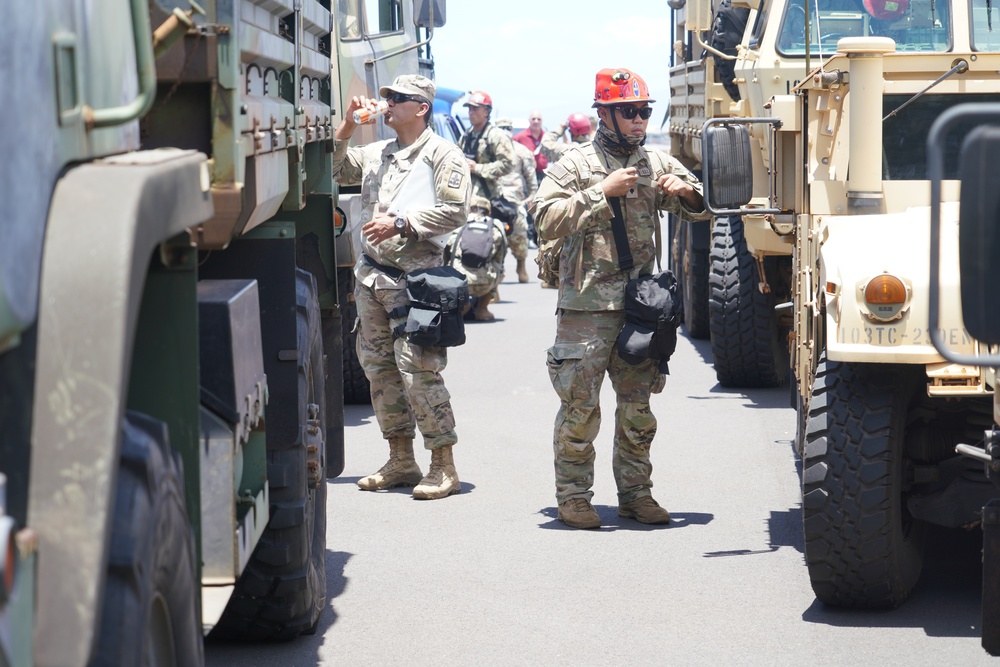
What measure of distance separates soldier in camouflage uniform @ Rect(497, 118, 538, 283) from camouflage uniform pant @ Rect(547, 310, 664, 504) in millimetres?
8067

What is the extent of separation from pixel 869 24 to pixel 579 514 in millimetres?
2771

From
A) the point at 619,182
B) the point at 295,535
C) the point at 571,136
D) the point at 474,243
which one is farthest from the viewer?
the point at 571,136

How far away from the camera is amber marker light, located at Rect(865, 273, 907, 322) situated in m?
4.50

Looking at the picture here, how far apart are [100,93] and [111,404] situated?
614 millimetres

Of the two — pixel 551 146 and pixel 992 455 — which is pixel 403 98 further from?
pixel 551 146

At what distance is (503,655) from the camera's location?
469 centimetres

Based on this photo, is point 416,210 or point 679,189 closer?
point 679,189

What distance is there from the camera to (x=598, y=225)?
6211mm

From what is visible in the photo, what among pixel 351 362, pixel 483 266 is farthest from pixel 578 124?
pixel 351 362

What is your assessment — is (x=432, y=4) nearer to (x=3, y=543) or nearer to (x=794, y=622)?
(x=794, y=622)

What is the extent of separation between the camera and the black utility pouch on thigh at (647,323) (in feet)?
19.9

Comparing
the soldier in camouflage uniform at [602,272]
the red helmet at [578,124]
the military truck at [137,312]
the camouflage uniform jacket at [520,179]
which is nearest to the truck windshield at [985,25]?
the soldier in camouflage uniform at [602,272]

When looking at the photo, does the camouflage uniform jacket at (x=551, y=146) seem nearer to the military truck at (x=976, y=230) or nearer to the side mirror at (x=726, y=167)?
the side mirror at (x=726, y=167)

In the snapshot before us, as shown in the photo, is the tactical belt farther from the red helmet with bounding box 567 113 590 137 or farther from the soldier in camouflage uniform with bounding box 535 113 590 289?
the red helmet with bounding box 567 113 590 137
